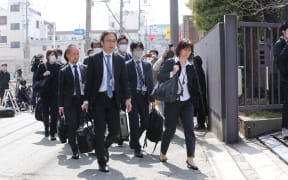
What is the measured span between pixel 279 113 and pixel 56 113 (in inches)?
177

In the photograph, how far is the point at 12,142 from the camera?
9.73m

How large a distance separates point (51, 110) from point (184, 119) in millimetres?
3964

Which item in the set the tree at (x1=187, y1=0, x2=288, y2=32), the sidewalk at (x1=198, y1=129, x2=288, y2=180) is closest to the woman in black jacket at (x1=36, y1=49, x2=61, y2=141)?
the sidewalk at (x1=198, y1=129, x2=288, y2=180)

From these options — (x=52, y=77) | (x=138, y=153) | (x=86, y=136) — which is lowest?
(x=138, y=153)

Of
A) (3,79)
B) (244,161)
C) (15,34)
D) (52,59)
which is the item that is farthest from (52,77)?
(15,34)

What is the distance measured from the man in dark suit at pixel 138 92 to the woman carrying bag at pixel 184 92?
1035mm

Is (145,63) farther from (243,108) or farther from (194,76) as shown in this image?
(243,108)

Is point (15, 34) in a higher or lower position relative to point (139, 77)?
higher

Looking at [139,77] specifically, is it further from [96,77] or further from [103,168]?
[103,168]

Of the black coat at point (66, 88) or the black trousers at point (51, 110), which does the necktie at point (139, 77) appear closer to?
the black coat at point (66, 88)

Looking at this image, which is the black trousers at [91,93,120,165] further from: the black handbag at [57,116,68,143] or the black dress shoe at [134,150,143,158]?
the black handbag at [57,116,68,143]

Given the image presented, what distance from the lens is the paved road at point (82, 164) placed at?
6.41 meters

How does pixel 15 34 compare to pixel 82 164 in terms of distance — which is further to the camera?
pixel 15 34

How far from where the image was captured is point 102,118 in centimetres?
646
